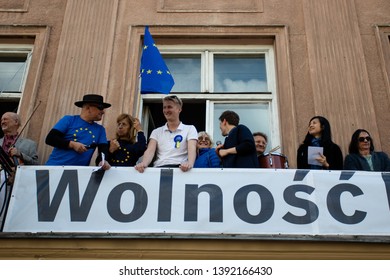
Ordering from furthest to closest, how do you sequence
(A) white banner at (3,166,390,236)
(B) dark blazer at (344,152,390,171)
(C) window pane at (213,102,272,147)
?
(C) window pane at (213,102,272,147)
(B) dark blazer at (344,152,390,171)
(A) white banner at (3,166,390,236)

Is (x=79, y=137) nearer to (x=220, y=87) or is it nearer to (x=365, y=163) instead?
(x=220, y=87)

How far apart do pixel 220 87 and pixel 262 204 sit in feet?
8.62

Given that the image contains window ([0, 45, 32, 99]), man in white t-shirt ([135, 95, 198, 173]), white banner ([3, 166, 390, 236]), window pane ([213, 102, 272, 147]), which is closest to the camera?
white banner ([3, 166, 390, 236])

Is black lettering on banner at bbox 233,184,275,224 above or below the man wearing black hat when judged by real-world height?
below

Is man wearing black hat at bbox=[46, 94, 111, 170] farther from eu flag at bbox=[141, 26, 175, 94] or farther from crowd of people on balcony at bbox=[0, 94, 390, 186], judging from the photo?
eu flag at bbox=[141, 26, 175, 94]

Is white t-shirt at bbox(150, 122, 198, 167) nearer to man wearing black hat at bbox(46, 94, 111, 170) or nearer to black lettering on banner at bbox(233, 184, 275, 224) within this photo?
man wearing black hat at bbox(46, 94, 111, 170)

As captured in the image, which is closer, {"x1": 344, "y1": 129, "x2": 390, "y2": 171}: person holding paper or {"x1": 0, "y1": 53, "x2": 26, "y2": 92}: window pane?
{"x1": 344, "y1": 129, "x2": 390, "y2": 171}: person holding paper

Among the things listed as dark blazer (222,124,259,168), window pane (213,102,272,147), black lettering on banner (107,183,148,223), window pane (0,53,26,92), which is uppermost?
window pane (0,53,26,92)

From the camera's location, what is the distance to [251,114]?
6.83m

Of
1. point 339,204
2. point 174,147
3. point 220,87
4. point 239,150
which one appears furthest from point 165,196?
point 220,87

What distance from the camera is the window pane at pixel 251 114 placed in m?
6.68

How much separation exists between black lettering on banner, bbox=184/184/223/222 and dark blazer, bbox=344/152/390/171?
4.84 ft

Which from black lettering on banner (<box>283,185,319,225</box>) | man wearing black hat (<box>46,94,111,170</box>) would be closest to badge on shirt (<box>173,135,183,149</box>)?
man wearing black hat (<box>46,94,111,170</box>)

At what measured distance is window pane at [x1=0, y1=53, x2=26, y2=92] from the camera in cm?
708
